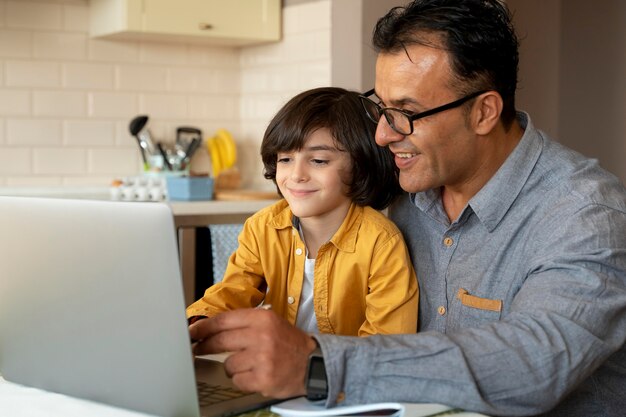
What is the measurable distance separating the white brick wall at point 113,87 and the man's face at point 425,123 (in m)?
2.38

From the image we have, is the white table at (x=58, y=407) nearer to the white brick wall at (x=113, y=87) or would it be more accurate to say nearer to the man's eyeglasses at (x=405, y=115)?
the man's eyeglasses at (x=405, y=115)

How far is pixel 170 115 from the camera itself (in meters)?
4.57

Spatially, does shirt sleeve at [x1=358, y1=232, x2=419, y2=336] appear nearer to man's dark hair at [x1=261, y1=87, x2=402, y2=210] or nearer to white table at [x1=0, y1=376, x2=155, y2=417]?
man's dark hair at [x1=261, y1=87, x2=402, y2=210]

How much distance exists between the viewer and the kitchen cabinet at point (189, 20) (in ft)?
13.5

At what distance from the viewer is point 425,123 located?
1805 millimetres

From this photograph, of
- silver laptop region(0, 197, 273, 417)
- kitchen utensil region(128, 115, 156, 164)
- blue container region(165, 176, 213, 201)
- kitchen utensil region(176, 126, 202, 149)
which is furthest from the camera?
kitchen utensil region(176, 126, 202, 149)

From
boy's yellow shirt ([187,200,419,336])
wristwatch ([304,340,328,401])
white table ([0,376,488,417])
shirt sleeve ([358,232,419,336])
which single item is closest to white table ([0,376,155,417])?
white table ([0,376,488,417])

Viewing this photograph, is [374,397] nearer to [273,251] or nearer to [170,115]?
[273,251]

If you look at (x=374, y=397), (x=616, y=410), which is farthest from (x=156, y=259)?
(x=616, y=410)

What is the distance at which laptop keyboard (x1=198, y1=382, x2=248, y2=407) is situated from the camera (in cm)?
140

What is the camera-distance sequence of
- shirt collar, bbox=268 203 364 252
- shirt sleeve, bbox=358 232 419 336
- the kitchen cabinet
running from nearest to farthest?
1. shirt sleeve, bbox=358 232 419 336
2. shirt collar, bbox=268 203 364 252
3. the kitchen cabinet

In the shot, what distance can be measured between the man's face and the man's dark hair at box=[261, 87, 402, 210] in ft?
0.74

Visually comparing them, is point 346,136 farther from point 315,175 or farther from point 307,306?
point 307,306

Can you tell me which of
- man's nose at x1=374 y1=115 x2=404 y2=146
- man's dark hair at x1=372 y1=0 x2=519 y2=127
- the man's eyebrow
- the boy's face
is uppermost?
man's dark hair at x1=372 y1=0 x2=519 y2=127
